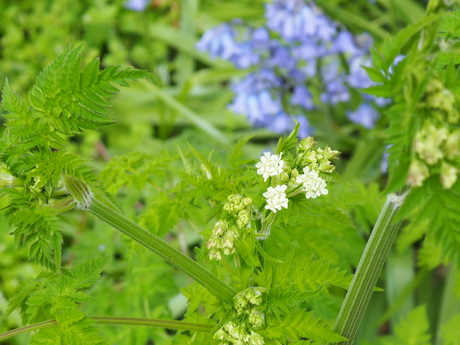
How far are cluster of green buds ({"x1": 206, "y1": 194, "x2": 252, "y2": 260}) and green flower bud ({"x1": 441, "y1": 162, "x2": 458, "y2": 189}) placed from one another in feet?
1.00

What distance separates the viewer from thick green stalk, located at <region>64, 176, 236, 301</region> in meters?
0.80

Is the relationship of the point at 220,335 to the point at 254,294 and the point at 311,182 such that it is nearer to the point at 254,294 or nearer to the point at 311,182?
the point at 254,294

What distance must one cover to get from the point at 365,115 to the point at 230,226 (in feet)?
6.10

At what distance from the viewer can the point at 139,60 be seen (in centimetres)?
325

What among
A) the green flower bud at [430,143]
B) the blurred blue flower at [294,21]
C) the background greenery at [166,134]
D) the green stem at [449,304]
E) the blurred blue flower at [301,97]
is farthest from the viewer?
the blurred blue flower at [301,97]

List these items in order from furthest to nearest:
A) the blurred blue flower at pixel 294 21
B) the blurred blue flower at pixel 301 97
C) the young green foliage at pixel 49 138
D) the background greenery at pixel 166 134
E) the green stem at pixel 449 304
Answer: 1. the blurred blue flower at pixel 301 97
2. the blurred blue flower at pixel 294 21
3. the green stem at pixel 449 304
4. the background greenery at pixel 166 134
5. the young green foliage at pixel 49 138

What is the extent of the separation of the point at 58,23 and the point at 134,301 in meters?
2.33

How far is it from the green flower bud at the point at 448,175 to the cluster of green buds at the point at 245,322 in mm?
335

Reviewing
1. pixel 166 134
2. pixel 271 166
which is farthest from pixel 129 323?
pixel 166 134

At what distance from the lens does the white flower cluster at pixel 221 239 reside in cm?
80

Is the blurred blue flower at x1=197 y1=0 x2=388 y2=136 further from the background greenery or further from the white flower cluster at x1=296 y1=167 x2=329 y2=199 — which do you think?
the white flower cluster at x1=296 y1=167 x2=329 y2=199

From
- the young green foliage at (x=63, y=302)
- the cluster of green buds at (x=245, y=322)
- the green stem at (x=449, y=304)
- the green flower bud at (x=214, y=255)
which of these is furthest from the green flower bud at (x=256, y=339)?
the green stem at (x=449, y=304)

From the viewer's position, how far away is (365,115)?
2.52 metres

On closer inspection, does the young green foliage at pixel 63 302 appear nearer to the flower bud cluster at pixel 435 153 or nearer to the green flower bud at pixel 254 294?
the green flower bud at pixel 254 294
